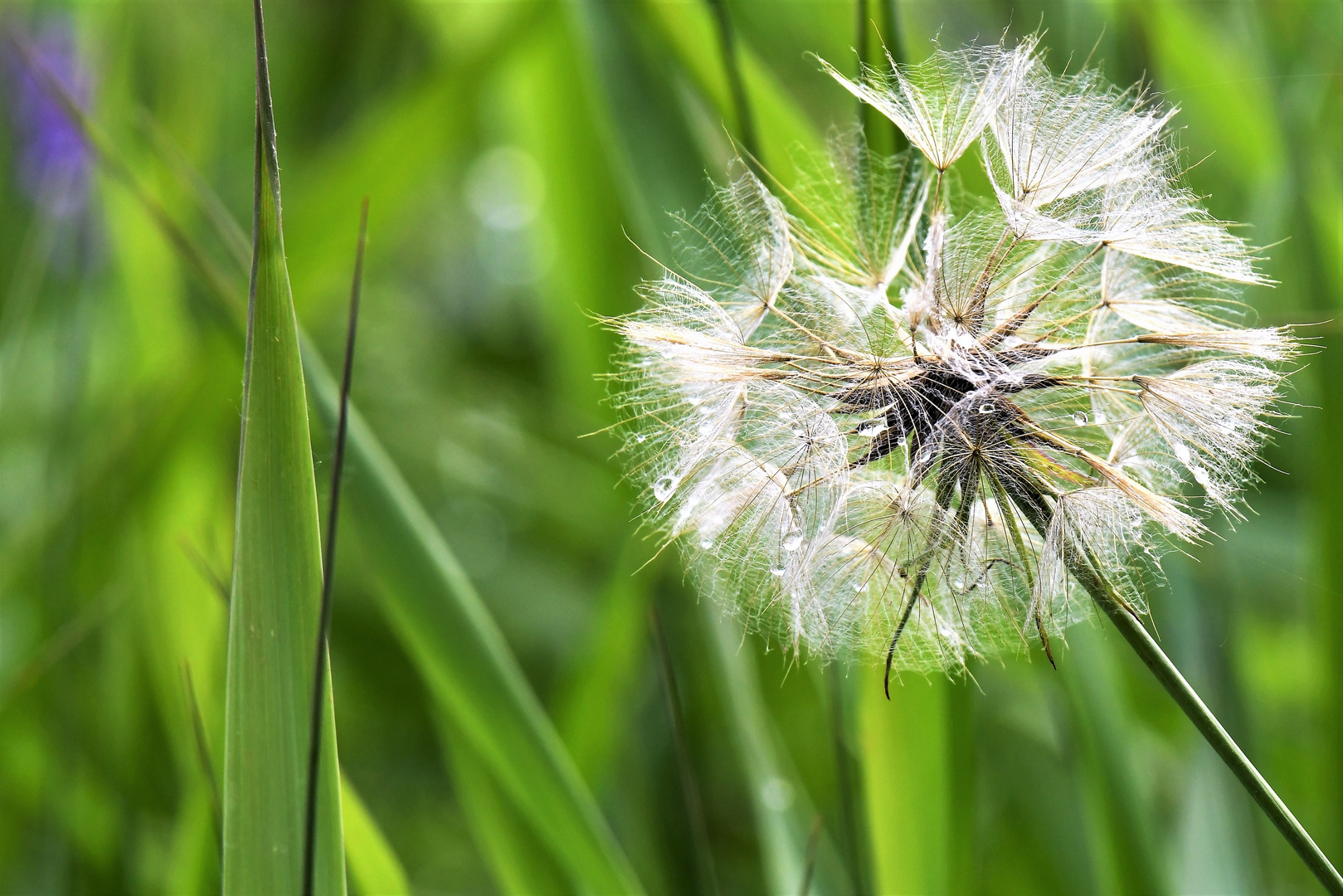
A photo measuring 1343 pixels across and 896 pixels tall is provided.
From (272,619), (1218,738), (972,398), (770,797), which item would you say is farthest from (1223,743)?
(770,797)

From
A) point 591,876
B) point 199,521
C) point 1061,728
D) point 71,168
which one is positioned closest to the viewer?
point 591,876

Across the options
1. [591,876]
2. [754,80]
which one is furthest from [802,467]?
[754,80]

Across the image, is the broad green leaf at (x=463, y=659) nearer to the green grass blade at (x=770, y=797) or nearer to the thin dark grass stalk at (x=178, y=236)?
the thin dark grass stalk at (x=178, y=236)

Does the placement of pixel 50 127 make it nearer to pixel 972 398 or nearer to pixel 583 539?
pixel 583 539

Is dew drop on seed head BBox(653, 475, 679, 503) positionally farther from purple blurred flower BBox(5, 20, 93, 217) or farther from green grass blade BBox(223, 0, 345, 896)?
purple blurred flower BBox(5, 20, 93, 217)

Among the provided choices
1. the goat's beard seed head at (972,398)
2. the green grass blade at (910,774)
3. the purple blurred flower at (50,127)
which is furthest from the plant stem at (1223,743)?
the purple blurred flower at (50,127)

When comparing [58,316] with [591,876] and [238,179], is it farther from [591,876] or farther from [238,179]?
[591,876]
